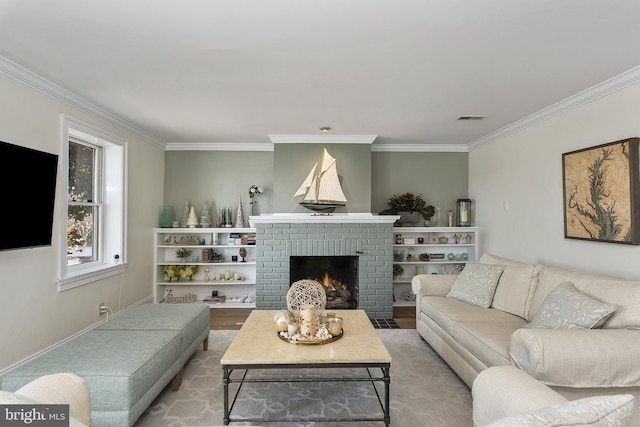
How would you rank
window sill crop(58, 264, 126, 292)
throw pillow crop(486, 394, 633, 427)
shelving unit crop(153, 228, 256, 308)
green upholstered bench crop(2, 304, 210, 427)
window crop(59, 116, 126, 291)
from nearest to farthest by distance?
throw pillow crop(486, 394, 633, 427), green upholstered bench crop(2, 304, 210, 427), window sill crop(58, 264, 126, 292), window crop(59, 116, 126, 291), shelving unit crop(153, 228, 256, 308)

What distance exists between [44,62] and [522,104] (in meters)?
3.89

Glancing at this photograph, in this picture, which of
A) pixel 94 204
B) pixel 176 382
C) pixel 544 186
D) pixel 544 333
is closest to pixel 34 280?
pixel 94 204

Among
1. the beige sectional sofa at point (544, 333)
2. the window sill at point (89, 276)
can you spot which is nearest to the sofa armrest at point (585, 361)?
the beige sectional sofa at point (544, 333)

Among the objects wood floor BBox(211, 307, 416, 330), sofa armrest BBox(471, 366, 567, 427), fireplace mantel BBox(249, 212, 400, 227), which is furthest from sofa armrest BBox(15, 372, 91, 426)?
fireplace mantel BBox(249, 212, 400, 227)

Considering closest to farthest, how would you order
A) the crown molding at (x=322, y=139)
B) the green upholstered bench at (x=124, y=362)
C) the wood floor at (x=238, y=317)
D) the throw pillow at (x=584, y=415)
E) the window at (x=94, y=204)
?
the throw pillow at (x=584, y=415), the green upholstered bench at (x=124, y=362), the window at (x=94, y=204), the wood floor at (x=238, y=317), the crown molding at (x=322, y=139)

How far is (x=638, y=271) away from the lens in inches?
98.2

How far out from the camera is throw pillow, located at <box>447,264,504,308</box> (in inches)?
123

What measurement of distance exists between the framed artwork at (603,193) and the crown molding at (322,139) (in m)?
2.24

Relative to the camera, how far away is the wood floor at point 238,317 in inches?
162

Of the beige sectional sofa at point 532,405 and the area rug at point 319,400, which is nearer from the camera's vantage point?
the beige sectional sofa at point 532,405

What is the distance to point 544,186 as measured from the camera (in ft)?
11.5

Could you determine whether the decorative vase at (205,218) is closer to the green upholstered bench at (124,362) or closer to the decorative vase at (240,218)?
the decorative vase at (240,218)

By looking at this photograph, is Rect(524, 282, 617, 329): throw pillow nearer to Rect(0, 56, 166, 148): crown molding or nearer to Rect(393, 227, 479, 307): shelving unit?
Rect(393, 227, 479, 307): shelving unit

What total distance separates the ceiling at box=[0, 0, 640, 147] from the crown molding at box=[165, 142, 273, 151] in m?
1.49
